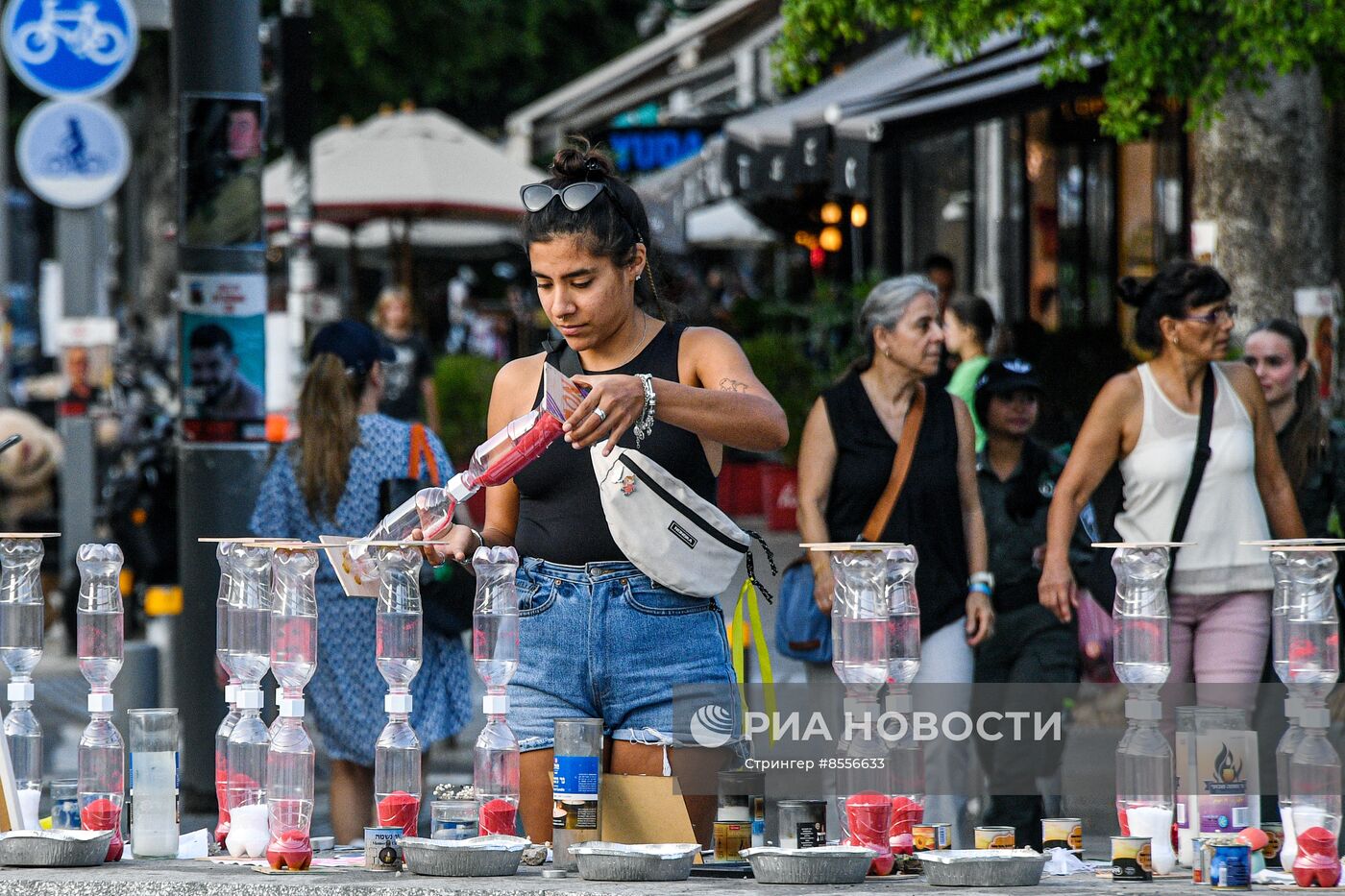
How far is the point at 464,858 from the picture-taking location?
4.14m

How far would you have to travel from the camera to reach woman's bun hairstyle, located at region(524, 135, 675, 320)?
4.50 meters

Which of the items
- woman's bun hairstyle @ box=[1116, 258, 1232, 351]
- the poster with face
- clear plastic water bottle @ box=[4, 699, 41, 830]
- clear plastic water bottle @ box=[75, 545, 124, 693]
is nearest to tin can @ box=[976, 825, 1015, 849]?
clear plastic water bottle @ box=[75, 545, 124, 693]

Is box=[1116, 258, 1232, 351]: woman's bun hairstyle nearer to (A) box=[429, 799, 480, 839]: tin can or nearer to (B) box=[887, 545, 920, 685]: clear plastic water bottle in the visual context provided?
(B) box=[887, 545, 920, 685]: clear plastic water bottle

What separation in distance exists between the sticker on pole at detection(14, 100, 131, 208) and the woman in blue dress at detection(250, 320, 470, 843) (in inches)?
276

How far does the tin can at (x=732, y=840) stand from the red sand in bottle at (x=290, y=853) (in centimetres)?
84

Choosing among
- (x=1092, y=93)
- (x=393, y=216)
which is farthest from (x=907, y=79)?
(x=393, y=216)

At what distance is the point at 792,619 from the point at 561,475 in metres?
3.14

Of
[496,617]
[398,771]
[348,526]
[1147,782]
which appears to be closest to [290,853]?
[398,771]

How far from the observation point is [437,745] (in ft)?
34.1

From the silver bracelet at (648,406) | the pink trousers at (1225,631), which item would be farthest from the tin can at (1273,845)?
the pink trousers at (1225,631)

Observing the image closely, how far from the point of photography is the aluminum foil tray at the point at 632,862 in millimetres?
4059

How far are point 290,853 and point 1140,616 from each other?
5.96 ft

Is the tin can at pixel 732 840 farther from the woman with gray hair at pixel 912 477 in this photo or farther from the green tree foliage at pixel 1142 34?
the green tree foliage at pixel 1142 34

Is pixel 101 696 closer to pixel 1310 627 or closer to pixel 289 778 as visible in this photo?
pixel 289 778
